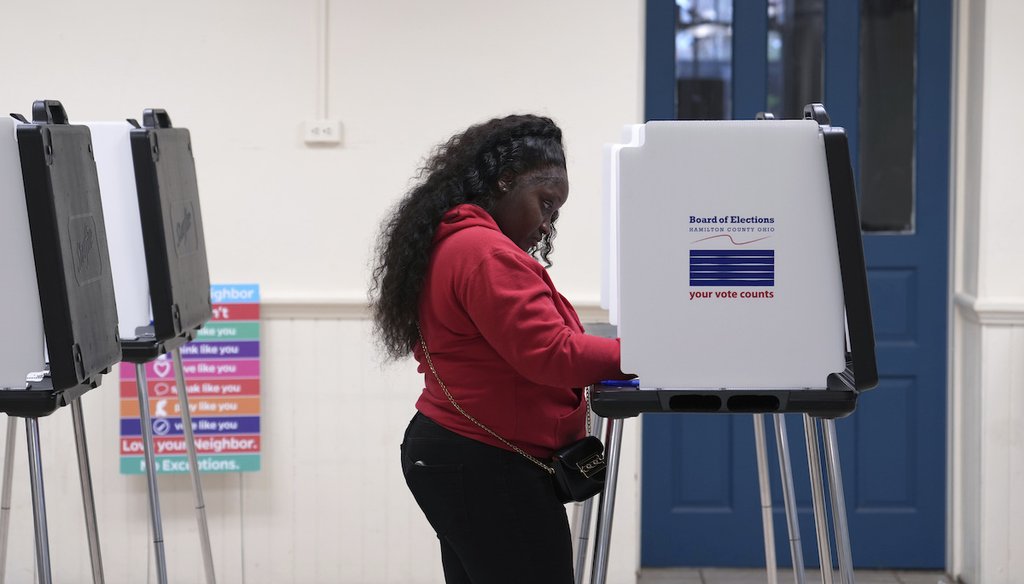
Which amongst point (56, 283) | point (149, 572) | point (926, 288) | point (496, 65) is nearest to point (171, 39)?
point (496, 65)

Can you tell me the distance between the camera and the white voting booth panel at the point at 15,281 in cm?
171

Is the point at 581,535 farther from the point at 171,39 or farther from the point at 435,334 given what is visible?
the point at 171,39

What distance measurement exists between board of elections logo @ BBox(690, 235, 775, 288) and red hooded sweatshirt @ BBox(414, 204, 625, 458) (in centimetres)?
17

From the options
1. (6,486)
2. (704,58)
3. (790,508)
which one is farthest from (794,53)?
(6,486)

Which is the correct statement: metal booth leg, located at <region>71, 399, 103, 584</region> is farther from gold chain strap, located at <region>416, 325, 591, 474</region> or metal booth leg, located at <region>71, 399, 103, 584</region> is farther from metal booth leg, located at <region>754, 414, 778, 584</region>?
metal booth leg, located at <region>754, 414, 778, 584</region>

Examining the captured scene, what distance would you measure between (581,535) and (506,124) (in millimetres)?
786

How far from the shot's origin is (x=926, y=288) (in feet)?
12.0

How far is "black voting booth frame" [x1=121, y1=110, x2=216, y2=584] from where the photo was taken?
2.25 metres

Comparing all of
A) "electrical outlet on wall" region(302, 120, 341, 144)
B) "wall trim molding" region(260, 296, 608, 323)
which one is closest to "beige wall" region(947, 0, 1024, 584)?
"wall trim molding" region(260, 296, 608, 323)

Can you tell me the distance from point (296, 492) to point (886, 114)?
2279 millimetres

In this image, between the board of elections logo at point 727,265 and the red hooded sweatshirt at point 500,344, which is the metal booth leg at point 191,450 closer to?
the red hooded sweatshirt at point 500,344

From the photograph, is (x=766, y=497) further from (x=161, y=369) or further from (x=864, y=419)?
(x=161, y=369)

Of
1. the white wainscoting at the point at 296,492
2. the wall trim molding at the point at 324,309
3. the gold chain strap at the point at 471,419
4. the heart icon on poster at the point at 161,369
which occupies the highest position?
the gold chain strap at the point at 471,419

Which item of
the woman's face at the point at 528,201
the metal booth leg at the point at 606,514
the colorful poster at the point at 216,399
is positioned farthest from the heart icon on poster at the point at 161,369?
the metal booth leg at the point at 606,514
